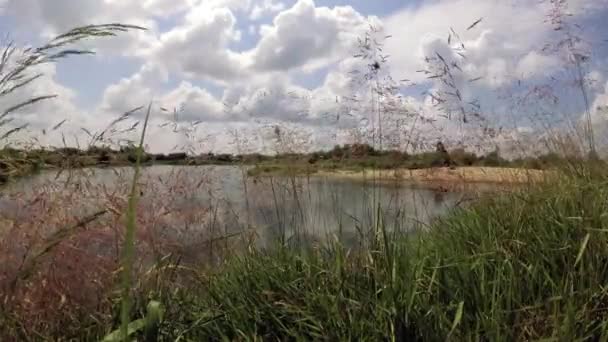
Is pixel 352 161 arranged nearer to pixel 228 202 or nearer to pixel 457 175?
pixel 228 202

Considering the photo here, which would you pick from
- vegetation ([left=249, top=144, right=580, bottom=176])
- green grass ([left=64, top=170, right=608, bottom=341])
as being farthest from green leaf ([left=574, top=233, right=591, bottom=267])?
vegetation ([left=249, top=144, right=580, bottom=176])

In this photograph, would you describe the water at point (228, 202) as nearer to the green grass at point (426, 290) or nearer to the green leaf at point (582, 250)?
the green grass at point (426, 290)

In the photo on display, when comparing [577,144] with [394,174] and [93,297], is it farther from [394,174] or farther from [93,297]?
[93,297]

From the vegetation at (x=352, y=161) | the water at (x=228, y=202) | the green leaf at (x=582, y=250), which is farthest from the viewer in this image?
the vegetation at (x=352, y=161)

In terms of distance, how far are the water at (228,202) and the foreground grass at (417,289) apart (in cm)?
41

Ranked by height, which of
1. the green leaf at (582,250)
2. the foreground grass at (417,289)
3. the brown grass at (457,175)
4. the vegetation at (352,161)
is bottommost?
the foreground grass at (417,289)

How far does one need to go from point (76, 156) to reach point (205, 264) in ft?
3.30

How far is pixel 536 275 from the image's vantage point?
260 centimetres

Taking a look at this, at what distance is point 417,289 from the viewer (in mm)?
2535

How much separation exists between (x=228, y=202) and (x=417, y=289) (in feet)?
6.68

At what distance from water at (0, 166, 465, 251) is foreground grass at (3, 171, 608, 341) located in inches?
16.3

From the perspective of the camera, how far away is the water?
3049 millimetres

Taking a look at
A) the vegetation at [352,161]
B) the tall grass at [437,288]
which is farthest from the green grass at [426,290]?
the vegetation at [352,161]

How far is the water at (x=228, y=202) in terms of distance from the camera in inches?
120
